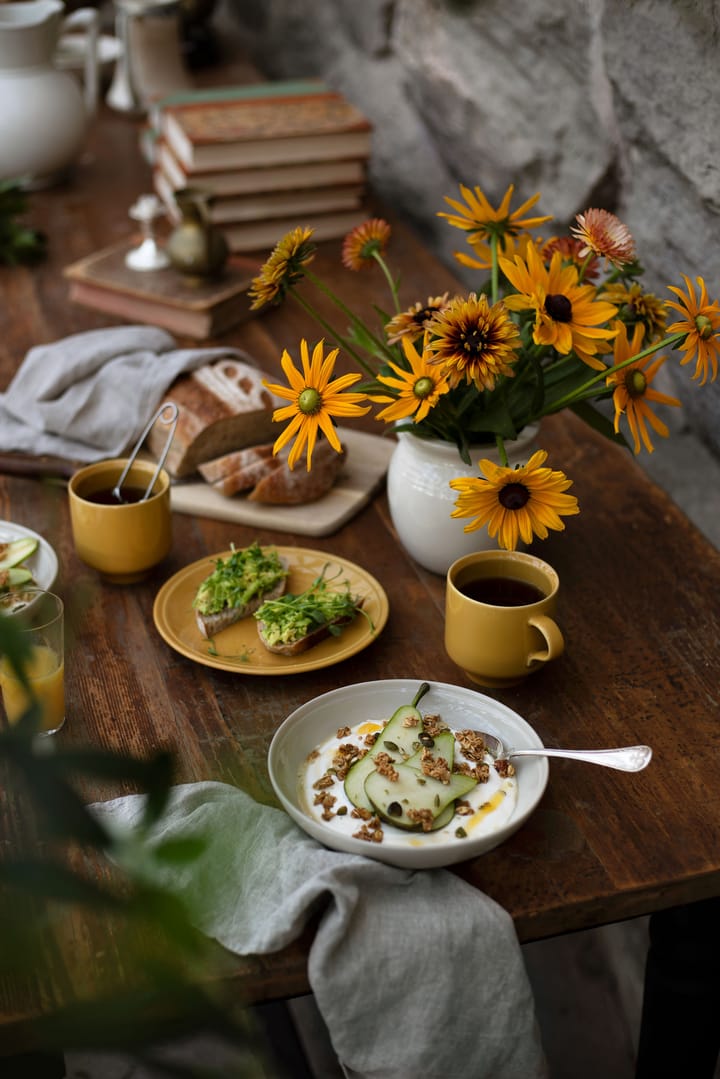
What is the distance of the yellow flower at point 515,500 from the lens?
0.93 metres

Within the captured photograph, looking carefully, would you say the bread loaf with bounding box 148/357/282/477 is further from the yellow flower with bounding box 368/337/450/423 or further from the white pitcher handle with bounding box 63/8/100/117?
the white pitcher handle with bounding box 63/8/100/117

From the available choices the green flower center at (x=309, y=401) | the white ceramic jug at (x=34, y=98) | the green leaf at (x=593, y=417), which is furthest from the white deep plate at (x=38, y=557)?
the white ceramic jug at (x=34, y=98)

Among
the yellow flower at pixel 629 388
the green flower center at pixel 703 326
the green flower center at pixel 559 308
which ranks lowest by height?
the yellow flower at pixel 629 388

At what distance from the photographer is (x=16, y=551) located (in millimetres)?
1153

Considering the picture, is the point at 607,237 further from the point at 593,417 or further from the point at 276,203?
the point at 276,203

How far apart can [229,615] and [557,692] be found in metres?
0.31

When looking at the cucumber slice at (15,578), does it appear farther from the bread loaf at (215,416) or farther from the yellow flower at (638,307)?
the yellow flower at (638,307)

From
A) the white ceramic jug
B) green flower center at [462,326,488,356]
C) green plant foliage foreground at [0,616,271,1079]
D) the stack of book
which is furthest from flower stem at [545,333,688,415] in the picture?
the white ceramic jug

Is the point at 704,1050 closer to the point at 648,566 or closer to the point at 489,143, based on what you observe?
the point at 648,566

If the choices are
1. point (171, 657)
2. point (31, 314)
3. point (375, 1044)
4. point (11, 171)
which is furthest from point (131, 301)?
point (375, 1044)

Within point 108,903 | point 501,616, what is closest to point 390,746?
point 501,616

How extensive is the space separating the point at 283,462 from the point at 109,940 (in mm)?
624

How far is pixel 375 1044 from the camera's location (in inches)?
30.6

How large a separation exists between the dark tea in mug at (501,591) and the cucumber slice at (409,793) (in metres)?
0.19
